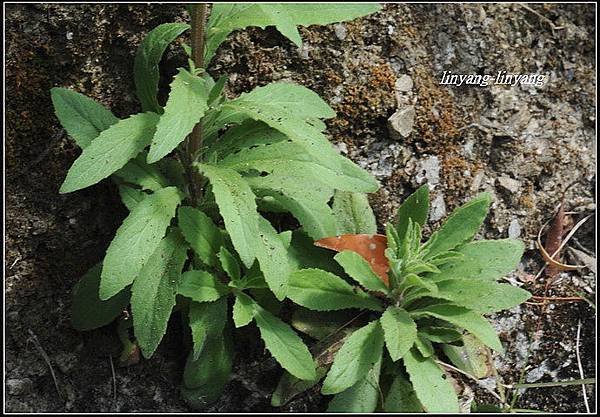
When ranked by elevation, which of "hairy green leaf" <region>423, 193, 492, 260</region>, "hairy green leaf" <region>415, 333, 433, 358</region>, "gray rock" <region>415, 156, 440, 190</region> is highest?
"gray rock" <region>415, 156, 440, 190</region>

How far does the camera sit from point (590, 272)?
11.4 ft

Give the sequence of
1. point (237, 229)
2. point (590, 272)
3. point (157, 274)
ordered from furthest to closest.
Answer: point (590, 272) < point (157, 274) < point (237, 229)

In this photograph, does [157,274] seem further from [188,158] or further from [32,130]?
[32,130]

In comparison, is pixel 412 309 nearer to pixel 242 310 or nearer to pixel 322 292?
pixel 322 292

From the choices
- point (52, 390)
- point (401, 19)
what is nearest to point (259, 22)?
point (401, 19)

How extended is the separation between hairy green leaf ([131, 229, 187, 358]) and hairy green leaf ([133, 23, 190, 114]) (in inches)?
25.2

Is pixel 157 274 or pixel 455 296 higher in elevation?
pixel 157 274

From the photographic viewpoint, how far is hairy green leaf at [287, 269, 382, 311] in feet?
9.45

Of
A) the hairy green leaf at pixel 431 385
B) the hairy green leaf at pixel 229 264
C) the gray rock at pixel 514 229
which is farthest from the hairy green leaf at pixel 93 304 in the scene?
the gray rock at pixel 514 229

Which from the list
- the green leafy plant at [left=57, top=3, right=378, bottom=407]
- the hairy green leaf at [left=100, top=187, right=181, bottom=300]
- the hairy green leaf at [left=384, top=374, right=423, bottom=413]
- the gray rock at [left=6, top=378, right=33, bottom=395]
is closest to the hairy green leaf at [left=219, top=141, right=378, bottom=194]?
the green leafy plant at [left=57, top=3, right=378, bottom=407]

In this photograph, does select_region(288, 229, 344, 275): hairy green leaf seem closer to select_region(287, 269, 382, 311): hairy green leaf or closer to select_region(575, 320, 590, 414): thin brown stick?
select_region(287, 269, 382, 311): hairy green leaf

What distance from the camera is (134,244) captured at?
255cm

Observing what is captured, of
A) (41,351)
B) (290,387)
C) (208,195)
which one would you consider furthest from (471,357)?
(41,351)

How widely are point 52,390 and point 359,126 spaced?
5.68 feet
